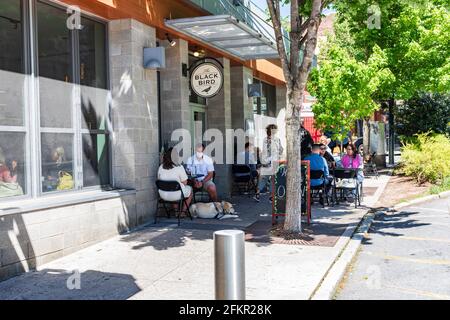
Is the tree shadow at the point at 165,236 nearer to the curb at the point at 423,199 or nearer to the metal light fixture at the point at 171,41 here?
the metal light fixture at the point at 171,41

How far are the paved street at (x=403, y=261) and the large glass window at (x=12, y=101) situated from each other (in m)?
4.37

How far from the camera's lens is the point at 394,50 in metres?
17.3

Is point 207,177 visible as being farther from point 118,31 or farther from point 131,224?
point 118,31

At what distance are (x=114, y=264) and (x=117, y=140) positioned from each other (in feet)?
9.07

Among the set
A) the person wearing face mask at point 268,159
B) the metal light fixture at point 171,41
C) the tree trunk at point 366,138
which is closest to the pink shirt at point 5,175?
the metal light fixture at point 171,41

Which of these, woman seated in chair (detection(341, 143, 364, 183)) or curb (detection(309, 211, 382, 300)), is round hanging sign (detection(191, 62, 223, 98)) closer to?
woman seated in chair (detection(341, 143, 364, 183))

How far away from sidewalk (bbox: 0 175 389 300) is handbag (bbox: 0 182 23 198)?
1068mm

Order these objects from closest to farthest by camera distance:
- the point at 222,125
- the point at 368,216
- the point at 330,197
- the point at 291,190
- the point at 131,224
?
the point at 291,190
the point at 131,224
the point at 368,216
the point at 330,197
the point at 222,125

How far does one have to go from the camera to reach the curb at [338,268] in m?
4.96

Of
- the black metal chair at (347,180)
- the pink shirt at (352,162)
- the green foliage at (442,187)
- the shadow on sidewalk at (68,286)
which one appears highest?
the pink shirt at (352,162)

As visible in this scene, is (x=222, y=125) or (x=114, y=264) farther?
(x=222, y=125)

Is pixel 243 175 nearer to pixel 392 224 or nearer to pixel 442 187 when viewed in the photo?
pixel 392 224

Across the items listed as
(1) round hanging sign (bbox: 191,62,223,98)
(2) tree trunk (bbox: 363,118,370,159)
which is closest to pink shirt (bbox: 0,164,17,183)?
(1) round hanging sign (bbox: 191,62,223,98)
